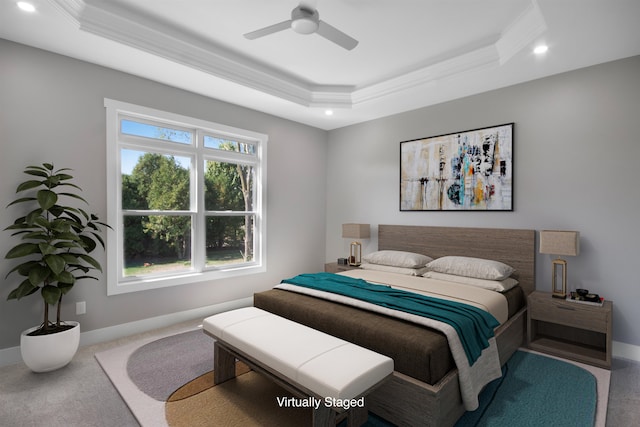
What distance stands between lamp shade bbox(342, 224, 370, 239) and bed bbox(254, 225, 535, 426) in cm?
143

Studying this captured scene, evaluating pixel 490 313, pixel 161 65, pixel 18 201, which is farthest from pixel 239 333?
pixel 161 65

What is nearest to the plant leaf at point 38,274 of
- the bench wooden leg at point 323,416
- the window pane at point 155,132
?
the window pane at point 155,132

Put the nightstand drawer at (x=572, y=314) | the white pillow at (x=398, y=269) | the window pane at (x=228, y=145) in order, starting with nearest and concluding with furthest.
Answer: the nightstand drawer at (x=572, y=314), the white pillow at (x=398, y=269), the window pane at (x=228, y=145)

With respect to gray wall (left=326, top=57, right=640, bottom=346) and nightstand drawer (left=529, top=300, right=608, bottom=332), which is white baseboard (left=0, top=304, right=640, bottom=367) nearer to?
gray wall (left=326, top=57, right=640, bottom=346)

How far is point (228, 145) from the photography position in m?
4.28

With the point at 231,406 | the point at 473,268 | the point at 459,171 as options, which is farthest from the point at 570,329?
the point at 231,406

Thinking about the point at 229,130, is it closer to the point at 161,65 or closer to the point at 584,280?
the point at 161,65

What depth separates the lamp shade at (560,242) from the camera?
2875 millimetres

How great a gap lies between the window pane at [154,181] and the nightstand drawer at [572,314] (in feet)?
12.7

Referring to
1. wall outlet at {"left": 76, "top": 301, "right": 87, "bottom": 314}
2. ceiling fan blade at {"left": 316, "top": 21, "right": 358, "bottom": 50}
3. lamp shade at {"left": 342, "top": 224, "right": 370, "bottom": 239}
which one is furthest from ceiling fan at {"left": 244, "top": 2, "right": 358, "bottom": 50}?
wall outlet at {"left": 76, "top": 301, "right": 87, "bottom": 314}

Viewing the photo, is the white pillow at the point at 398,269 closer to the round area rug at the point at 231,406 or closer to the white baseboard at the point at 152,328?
the white baseboard at the point at 152,328

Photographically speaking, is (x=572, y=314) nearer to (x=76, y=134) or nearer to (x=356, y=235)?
(x=356, y=235)

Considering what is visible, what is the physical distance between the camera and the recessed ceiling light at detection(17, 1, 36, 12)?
2.26 m

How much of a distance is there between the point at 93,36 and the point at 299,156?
9.49ft
